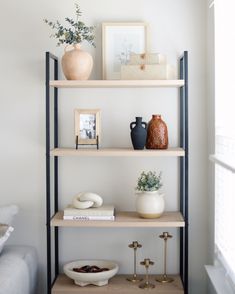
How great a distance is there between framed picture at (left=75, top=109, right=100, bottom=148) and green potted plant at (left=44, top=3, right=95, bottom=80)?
210 mm

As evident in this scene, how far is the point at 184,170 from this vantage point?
3062mm

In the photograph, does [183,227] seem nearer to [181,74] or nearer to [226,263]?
[226,263]

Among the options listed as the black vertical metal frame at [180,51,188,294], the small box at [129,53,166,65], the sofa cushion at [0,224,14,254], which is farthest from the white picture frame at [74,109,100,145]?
the sofa cushion at [0,224,14,254]

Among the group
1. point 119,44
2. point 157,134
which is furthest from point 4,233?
point 119,44

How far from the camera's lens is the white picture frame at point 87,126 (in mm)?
3041

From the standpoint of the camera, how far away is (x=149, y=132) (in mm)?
2967

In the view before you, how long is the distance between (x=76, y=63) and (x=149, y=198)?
2.78 ft

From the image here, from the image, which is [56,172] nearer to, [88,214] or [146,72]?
[88,214]

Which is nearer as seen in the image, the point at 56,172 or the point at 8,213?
the point at 8,213

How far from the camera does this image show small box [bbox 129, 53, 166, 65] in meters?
2.90

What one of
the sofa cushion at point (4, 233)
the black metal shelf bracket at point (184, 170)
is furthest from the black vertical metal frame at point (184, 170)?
the sofa cushion at point (4, 233)

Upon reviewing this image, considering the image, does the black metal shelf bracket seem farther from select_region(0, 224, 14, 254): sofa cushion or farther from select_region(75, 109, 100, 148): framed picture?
select_region(0, 224, 14, 254): sofa cushion

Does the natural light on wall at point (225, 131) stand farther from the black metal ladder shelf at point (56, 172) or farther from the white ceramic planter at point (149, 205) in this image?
the white ceramic planter at point (149, 205)

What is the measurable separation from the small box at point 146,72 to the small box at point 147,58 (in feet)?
0.08
